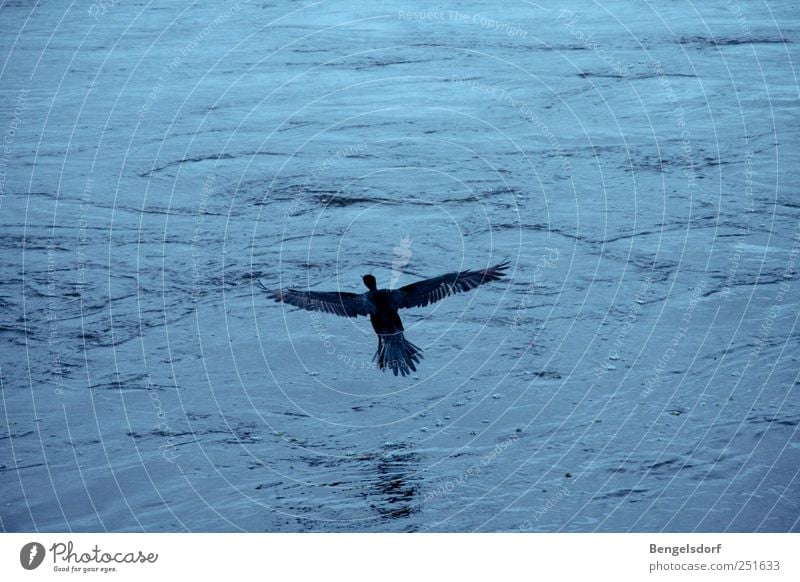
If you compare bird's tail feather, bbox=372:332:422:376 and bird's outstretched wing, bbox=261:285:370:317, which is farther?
bird's tail feather, bbox=372:332:422:376

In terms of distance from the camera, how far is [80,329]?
20.4ft

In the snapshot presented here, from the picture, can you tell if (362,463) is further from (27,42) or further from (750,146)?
(27,42)

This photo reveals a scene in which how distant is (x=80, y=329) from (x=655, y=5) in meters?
8.50

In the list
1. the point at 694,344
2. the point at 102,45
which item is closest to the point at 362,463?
the point at 694,344

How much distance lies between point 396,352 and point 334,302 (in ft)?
1.23

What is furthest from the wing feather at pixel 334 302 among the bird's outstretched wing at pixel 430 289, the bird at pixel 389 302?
the bird's outstretched wing at pixel 430 289

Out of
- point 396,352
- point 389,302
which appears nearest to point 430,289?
point 389,302

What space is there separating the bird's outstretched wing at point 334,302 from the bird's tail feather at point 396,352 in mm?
177

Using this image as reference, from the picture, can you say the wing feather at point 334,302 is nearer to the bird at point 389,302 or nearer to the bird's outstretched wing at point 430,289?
the bird at point 389,302

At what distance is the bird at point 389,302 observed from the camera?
535cm

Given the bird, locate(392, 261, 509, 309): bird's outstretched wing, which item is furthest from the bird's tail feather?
locate(392, 261, 509, 309): bird's outstretched wing

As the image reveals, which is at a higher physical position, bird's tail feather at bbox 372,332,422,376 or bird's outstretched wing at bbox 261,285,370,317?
bird's outstretched wing at bbox 261,285,370,317

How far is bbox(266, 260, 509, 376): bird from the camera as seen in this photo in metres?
5.35

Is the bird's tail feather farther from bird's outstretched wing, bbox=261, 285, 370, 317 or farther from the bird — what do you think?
bird's outstretched wing, bbox=261, 285, 370, 317
